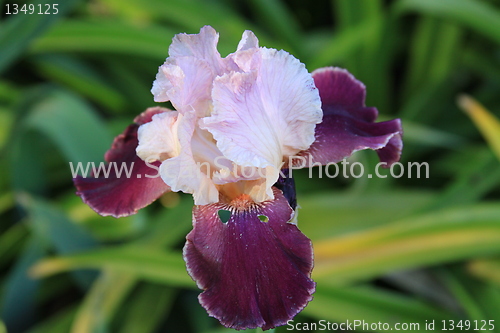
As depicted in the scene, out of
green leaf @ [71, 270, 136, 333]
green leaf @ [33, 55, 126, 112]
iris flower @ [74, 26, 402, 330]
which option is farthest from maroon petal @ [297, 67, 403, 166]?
green leaf @ [33, 55, 126, 112]

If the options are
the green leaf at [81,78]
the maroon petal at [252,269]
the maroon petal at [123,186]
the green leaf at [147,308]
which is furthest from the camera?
the green leaf at [81,78]

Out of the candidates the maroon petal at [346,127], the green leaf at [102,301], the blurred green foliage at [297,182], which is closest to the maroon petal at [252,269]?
the maroon petal at [346,127]

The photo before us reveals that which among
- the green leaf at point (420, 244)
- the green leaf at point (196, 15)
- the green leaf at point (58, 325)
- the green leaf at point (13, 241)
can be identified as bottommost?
the green leaf at point (58, 325)

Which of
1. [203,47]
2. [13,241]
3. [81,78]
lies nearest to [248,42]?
[203,47]

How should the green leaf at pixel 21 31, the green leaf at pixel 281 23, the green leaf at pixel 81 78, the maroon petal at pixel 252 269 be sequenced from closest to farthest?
the maroon petal at pixel 252 269 < the green leaf at pixel 21 31 < the green leaf at pixel 281 23 < the green leaf at pixel 81 78

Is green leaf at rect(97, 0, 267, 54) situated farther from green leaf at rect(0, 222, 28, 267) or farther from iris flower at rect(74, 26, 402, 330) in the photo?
iris flower at rect(74, 26, 402, 330)

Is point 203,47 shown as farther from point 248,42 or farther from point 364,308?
point 364,308

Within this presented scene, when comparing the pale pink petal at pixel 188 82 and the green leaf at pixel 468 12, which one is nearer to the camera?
the pale pink petal at pixel 188 82

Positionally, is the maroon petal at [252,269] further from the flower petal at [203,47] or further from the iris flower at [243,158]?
the flower petal at [203,47]

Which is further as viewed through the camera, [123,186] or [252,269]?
[123,186]
